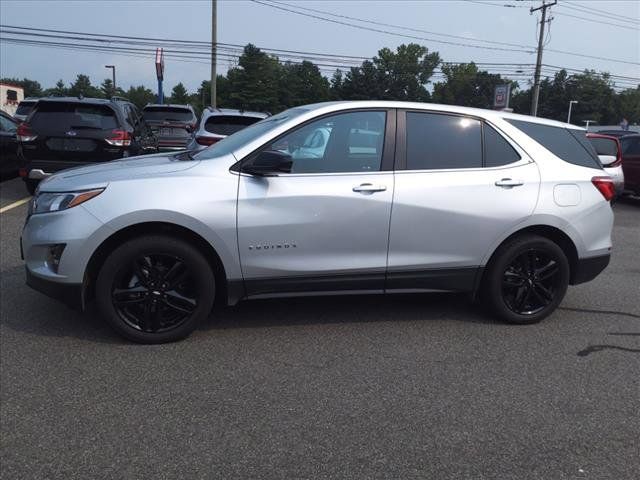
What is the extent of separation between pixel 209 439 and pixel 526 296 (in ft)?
9.30

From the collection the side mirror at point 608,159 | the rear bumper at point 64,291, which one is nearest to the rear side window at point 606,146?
the side mirror at point 608,159

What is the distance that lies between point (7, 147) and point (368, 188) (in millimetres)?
9543

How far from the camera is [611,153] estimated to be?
40.0 ft

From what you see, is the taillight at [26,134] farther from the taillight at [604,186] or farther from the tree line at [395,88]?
the tree line at [395,88]

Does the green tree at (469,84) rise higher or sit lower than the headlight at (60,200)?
higher

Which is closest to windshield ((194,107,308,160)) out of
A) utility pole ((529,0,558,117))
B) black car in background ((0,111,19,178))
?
black car in background ((0,111,19,178))

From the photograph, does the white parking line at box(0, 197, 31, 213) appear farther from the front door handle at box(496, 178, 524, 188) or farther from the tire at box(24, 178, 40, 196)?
the front door handle at box(496, 178, 524, 188)

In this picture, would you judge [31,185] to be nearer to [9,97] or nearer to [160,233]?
[160,233]

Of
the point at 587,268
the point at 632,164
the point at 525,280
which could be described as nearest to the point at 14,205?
the point at 525,280

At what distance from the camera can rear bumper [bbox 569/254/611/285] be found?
4.66 meters

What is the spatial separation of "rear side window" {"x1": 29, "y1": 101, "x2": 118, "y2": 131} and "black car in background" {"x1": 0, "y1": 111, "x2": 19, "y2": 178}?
2300 millimetres

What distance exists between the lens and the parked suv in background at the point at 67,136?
8.98m

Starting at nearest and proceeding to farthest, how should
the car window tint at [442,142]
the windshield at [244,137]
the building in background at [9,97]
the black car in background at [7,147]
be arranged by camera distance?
the windshield at [244,137]
the car window tint at [442,142]
the black car in background at [7,147]
the building in background at [9,97]

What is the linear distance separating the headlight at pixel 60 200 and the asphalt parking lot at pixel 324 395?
909 millimetres
